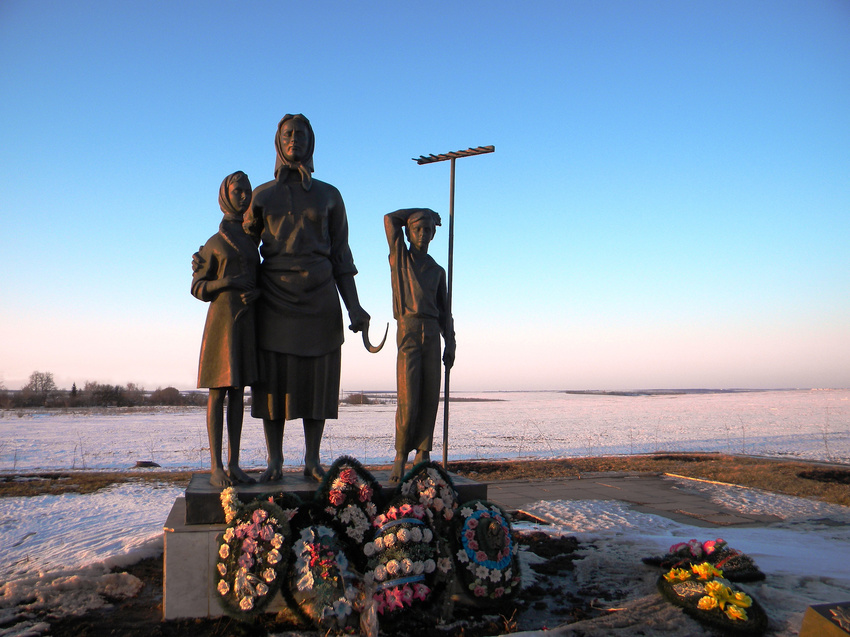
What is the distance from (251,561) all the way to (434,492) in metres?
1.43

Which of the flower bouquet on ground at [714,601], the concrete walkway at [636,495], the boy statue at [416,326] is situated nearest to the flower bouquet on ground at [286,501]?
the boy statue at [416,326]

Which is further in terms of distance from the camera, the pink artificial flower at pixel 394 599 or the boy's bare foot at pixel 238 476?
the boy's bare foot at pixel 238 476

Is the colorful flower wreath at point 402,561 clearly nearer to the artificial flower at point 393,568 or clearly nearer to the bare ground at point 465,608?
the artificial flower at point 393,568

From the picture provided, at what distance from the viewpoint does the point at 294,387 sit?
5.25 meters

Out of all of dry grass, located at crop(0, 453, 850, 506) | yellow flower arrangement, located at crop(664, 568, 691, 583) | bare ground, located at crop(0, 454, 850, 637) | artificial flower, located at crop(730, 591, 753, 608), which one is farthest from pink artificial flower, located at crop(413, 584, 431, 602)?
dry grass, located at crop(0, 453, 850, 506)

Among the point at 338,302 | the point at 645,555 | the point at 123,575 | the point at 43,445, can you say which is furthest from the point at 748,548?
the point at 43,445

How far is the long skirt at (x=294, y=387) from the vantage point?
5.21 meters

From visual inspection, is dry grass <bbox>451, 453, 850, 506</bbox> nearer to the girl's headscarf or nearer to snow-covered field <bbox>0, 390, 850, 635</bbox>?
snow-covered field <bbox>0, 390, 850, 635</bbox>

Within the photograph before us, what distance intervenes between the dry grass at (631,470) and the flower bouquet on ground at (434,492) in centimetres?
742

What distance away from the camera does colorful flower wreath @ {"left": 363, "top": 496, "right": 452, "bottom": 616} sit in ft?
13.2

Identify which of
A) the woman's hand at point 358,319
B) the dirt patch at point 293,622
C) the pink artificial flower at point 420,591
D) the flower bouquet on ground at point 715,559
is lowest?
the dirt patch at point 293,622

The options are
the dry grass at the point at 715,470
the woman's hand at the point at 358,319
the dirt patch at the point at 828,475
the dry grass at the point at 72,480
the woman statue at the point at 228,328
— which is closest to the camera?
the woman statue at the point at 228,328

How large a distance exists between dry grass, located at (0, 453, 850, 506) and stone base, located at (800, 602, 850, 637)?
855 cm

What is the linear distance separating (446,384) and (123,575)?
3341mm
